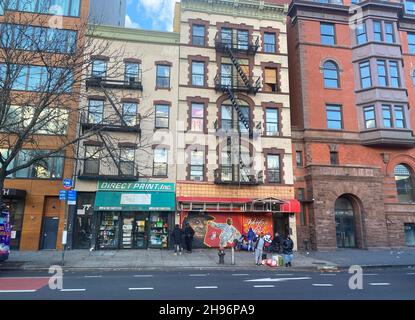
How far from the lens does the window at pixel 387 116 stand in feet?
84.6

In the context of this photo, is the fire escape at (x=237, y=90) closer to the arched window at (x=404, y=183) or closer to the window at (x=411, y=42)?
the arched window at (x=404, y=183)

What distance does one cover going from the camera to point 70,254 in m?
18.5

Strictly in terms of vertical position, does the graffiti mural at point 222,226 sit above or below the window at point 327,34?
below

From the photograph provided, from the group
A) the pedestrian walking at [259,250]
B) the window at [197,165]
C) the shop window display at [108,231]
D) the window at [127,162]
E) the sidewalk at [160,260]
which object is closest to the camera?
the sidewalk at [160,260]

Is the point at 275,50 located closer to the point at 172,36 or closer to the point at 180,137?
the point at 172,36

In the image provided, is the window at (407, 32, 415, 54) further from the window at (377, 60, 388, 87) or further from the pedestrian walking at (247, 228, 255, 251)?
the pedestrian walking at (247, 228, 255, 251)

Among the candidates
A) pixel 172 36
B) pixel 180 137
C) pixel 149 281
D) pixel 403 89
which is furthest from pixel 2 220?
pixel 403 89

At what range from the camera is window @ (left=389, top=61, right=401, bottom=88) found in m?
26.7

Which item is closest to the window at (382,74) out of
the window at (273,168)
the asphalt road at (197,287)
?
the window at (273,168)

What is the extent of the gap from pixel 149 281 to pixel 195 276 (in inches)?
86.6

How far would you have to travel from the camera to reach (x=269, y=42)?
26766mm

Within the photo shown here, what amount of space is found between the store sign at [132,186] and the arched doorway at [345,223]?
531 inches

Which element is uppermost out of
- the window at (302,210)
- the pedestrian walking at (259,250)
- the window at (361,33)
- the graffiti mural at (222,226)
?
the window at (361,33)

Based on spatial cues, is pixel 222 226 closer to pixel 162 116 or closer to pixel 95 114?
pixel 162 116
